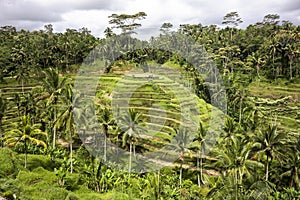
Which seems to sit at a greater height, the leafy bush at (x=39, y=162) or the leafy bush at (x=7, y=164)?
the leafy bush at (x=7, y=164)

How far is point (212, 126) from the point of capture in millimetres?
42062

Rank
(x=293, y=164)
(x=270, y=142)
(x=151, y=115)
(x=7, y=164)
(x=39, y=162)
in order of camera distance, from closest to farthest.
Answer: (x=7, y=164), (x=270, y=142), (x=39, y=162), (x=293, y=164), (x=151, y=115)

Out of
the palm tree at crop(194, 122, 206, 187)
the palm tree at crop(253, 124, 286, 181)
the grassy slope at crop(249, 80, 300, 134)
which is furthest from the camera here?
the grassy slope at crop(249, 80, 300, 134)

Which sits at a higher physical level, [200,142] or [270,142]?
[270,142]

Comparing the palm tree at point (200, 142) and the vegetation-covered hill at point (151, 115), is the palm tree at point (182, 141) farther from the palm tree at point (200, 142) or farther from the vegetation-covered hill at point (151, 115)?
the palm tree at point (200, 142)

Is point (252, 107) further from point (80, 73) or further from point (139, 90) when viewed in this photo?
point (80, 73)

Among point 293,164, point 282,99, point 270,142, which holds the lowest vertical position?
point 293,164

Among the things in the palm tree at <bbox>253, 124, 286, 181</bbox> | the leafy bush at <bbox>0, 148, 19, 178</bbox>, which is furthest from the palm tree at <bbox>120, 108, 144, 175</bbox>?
the palm tree at <bbox>253, 124, 286, 181</bbox>

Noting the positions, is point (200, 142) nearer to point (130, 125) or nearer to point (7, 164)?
point (130, 125)

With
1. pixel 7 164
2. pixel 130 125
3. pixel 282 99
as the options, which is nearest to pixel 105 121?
pixel 130 125

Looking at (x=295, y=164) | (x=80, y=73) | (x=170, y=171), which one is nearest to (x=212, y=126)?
(x=170, y=171)

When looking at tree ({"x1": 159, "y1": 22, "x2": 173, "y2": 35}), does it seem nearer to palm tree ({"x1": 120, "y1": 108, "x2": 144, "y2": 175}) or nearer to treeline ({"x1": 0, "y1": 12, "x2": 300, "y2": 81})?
treeline ({"x1": 0, "y1": 12, "x2": 300, "y2": 81})

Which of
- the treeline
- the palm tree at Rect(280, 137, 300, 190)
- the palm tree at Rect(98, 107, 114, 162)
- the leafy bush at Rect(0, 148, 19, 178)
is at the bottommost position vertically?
the palm tree at Rect(280, 137, 300, 190)

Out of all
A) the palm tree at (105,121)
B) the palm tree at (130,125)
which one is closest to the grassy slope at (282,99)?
the palm tree at (130,125)
